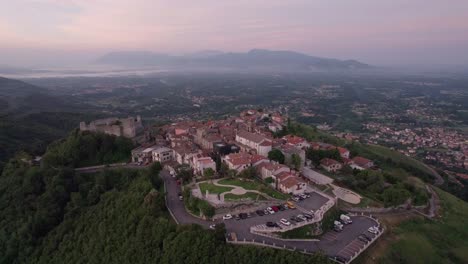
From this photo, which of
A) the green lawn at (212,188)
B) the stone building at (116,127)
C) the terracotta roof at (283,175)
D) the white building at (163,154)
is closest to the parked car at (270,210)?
the green lawn at (212,188)

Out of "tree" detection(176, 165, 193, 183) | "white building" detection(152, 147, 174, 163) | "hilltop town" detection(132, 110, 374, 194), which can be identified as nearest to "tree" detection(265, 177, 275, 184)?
"hilltop town" detection(132, 110, 374, 194)

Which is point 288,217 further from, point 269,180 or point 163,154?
point 163,154

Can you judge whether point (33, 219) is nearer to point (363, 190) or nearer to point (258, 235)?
point (258, 235)

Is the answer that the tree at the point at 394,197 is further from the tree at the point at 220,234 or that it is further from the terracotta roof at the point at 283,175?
the tree at the point at 220,234

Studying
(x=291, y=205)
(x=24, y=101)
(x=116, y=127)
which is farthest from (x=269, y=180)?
(x=24, y=101)

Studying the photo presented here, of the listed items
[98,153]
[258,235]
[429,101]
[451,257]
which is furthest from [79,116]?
[429,101]

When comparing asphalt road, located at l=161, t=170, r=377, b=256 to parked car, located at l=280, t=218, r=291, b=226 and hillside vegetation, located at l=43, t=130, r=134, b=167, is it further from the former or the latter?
hillside vegetation, located at l=43, t=130, r=134, b=167
